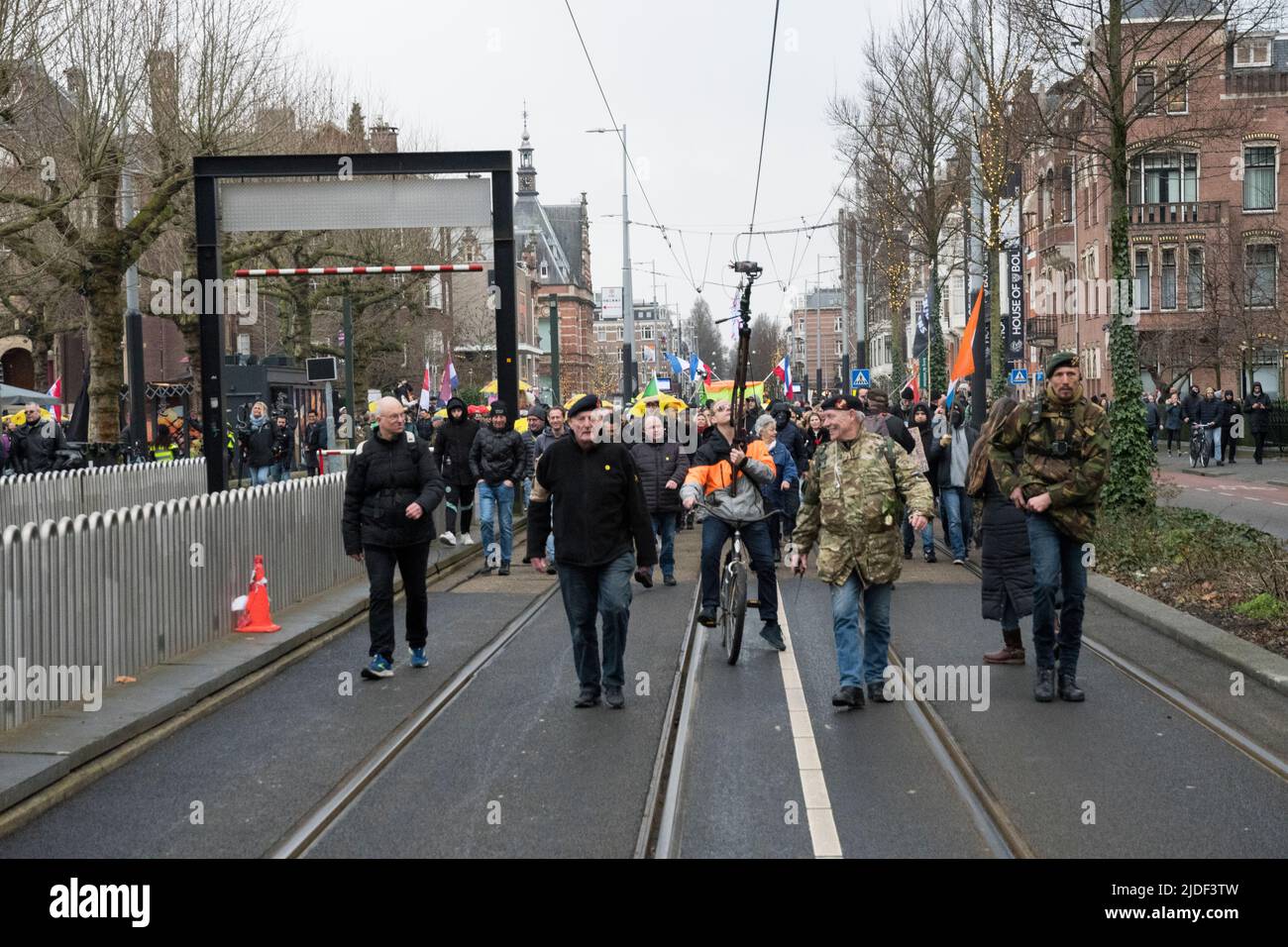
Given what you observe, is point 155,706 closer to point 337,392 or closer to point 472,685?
point 472,685

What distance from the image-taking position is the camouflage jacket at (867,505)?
859 cm

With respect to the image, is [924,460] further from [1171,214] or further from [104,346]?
[1171,214]

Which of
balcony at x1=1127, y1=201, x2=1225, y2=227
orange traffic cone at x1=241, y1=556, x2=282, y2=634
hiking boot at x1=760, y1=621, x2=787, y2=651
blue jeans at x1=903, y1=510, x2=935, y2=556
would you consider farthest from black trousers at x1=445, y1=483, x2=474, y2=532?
balcony at x1=1127, y1=201, x2=1225, y2=227

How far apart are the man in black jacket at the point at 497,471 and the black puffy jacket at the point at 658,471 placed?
1298 mm

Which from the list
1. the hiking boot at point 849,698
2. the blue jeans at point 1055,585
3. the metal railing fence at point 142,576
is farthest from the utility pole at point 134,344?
the blue jeans at point 1055,585

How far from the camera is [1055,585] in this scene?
8711 mm

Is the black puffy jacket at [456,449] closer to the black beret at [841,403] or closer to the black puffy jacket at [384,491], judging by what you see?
the black puffy jacket at [384,491]

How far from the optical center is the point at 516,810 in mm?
6355

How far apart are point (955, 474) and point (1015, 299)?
15.6m

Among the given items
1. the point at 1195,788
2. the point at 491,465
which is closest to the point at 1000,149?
the point at 491,465

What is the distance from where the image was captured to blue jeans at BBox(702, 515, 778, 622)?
10.9 meters

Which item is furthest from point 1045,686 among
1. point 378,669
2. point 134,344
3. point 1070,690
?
point 134,344

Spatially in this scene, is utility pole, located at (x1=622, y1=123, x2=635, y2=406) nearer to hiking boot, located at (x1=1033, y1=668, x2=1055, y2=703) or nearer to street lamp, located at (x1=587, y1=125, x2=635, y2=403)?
street lamp, located at (x1=587, y1=125, x2=635, y2=403)

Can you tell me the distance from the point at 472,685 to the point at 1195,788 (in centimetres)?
451
